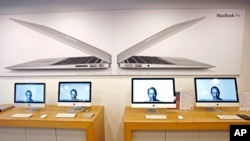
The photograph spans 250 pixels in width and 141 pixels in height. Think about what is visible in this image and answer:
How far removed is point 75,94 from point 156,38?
1262 mm

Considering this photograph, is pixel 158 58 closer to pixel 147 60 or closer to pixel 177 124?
pixel 147 60

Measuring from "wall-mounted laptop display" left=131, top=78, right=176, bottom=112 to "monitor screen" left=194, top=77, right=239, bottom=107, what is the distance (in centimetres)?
33

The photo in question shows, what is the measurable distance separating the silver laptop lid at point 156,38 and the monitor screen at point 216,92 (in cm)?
69

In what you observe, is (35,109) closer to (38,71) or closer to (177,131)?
(38,71)

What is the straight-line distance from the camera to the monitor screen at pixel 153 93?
7.21 feet

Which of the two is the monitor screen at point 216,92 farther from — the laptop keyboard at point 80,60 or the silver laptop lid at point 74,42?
the laptop keyboard at point 80,60

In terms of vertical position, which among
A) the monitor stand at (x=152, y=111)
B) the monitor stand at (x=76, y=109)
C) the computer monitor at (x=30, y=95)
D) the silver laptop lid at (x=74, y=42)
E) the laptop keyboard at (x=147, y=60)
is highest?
the silver laptop lid at (x=74, y=42)

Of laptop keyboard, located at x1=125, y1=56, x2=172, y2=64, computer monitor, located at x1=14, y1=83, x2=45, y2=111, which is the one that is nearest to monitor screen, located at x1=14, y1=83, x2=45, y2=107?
computer monitor, located at x1=14, y1=83, x2=45, y2=111

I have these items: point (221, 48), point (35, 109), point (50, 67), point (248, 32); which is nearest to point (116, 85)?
point (50, 67)

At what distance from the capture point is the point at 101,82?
2570 mm

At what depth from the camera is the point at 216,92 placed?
223cm

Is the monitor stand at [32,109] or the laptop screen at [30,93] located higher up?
the laptop screen at [30,93]

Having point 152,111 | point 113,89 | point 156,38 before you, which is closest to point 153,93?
point 152,111

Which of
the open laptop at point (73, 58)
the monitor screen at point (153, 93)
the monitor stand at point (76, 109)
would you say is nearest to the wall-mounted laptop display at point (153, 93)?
the monitor screen at point (153, 93)
